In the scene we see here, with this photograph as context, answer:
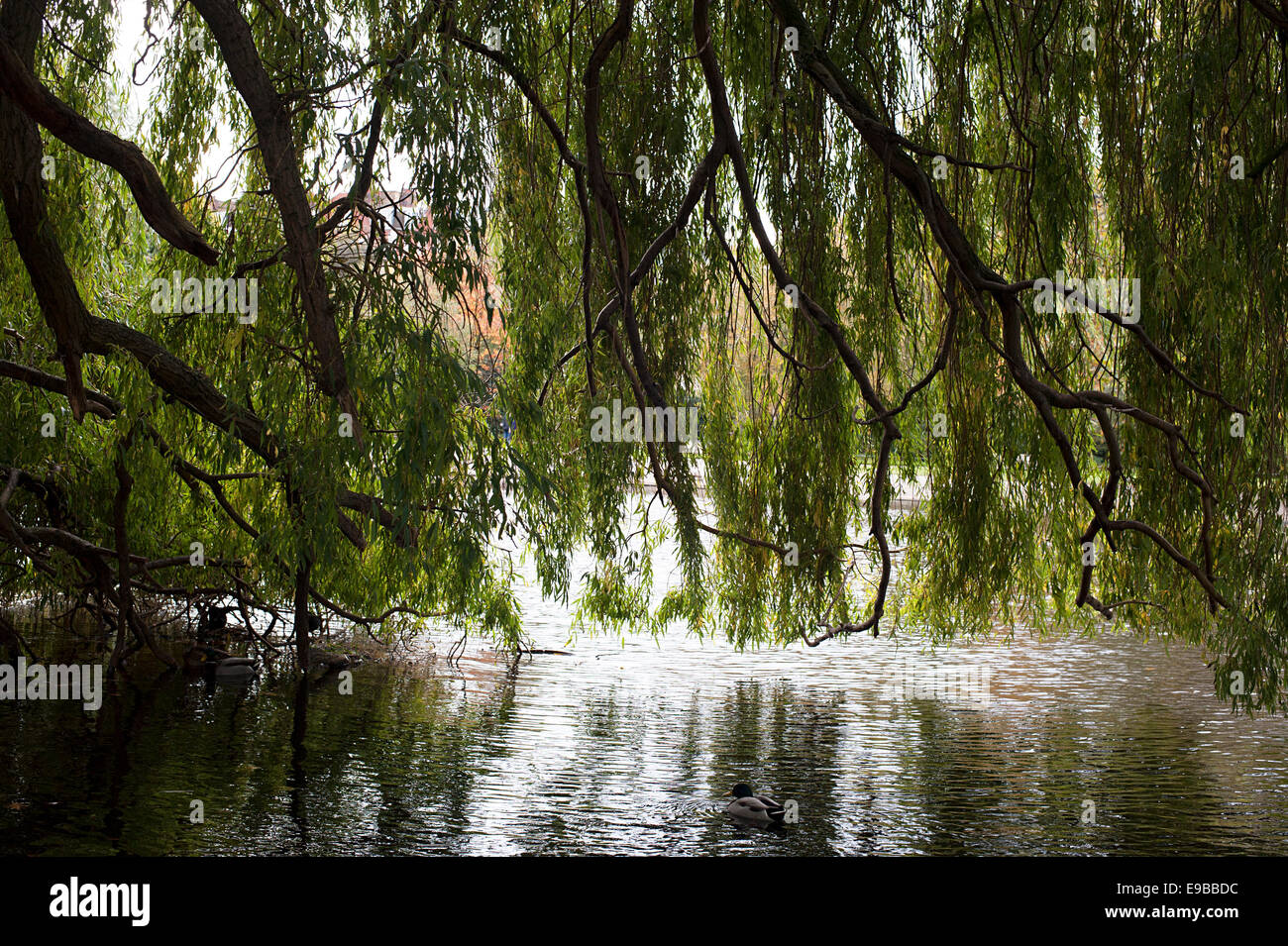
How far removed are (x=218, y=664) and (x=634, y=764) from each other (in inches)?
139

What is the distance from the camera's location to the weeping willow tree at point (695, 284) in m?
3.74

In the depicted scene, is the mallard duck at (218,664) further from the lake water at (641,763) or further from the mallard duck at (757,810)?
the mallard duck at (757,810)

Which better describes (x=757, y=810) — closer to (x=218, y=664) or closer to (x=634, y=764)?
(x=634, y=764)

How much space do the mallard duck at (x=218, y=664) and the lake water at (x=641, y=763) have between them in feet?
0.65

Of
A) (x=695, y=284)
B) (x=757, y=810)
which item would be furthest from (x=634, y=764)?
(x=695, y=284)

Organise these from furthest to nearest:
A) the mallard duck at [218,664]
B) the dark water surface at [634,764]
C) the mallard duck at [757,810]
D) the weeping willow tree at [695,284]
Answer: the mallard duck at [218,664] → the mallard duck at [757,810] → the dark water surface at [634,764] → the weeping willow tree at [695,284]

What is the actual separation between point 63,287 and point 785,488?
3.51 metres

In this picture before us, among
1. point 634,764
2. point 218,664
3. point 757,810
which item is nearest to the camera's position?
point 757,810

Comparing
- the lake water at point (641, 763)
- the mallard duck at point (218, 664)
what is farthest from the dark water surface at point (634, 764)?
the mallard duck at point (218, 664)

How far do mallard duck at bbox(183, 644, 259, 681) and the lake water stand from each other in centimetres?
20

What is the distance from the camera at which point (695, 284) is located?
600cm

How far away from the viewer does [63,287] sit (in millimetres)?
4164

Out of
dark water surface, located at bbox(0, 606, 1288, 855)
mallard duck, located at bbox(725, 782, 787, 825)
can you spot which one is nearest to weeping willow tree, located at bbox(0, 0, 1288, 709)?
dark water surface, located at bbox(0, 606, 1288, 855)
